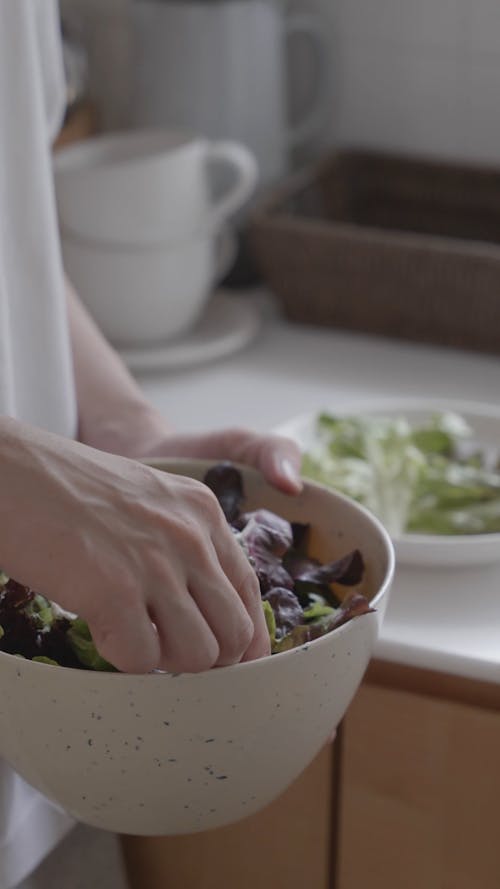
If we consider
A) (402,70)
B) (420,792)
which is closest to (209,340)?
(402,70)

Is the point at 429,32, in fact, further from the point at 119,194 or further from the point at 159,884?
the point at 159,884

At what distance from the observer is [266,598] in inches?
31.8

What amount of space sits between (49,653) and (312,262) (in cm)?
84

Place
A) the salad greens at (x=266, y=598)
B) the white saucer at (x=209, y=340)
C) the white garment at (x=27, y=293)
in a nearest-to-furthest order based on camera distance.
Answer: the salad greens at (x=266, y=598) < the white garment at (x=27, y=293) < the white saucer at (x=209, y=340)

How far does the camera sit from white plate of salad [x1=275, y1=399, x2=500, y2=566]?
1.07 m

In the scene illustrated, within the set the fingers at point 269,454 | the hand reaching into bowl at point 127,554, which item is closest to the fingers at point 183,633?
the hand reaching into bowl at point 127,554

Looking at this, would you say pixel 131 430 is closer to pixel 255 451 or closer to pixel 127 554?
pixel 255 451

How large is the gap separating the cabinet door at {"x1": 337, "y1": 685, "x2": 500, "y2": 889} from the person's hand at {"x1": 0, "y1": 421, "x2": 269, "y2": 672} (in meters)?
0.37

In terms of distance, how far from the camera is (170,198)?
57.9 inches

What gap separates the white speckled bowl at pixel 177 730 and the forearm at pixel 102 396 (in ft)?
1.09

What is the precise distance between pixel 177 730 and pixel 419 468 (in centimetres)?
50

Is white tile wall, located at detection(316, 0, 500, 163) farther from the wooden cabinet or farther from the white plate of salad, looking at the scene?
the wooden cabinet

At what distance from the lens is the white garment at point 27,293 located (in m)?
0.93

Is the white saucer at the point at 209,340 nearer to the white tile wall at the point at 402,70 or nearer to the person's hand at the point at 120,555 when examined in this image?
the white tile wall at the point at 402,70
